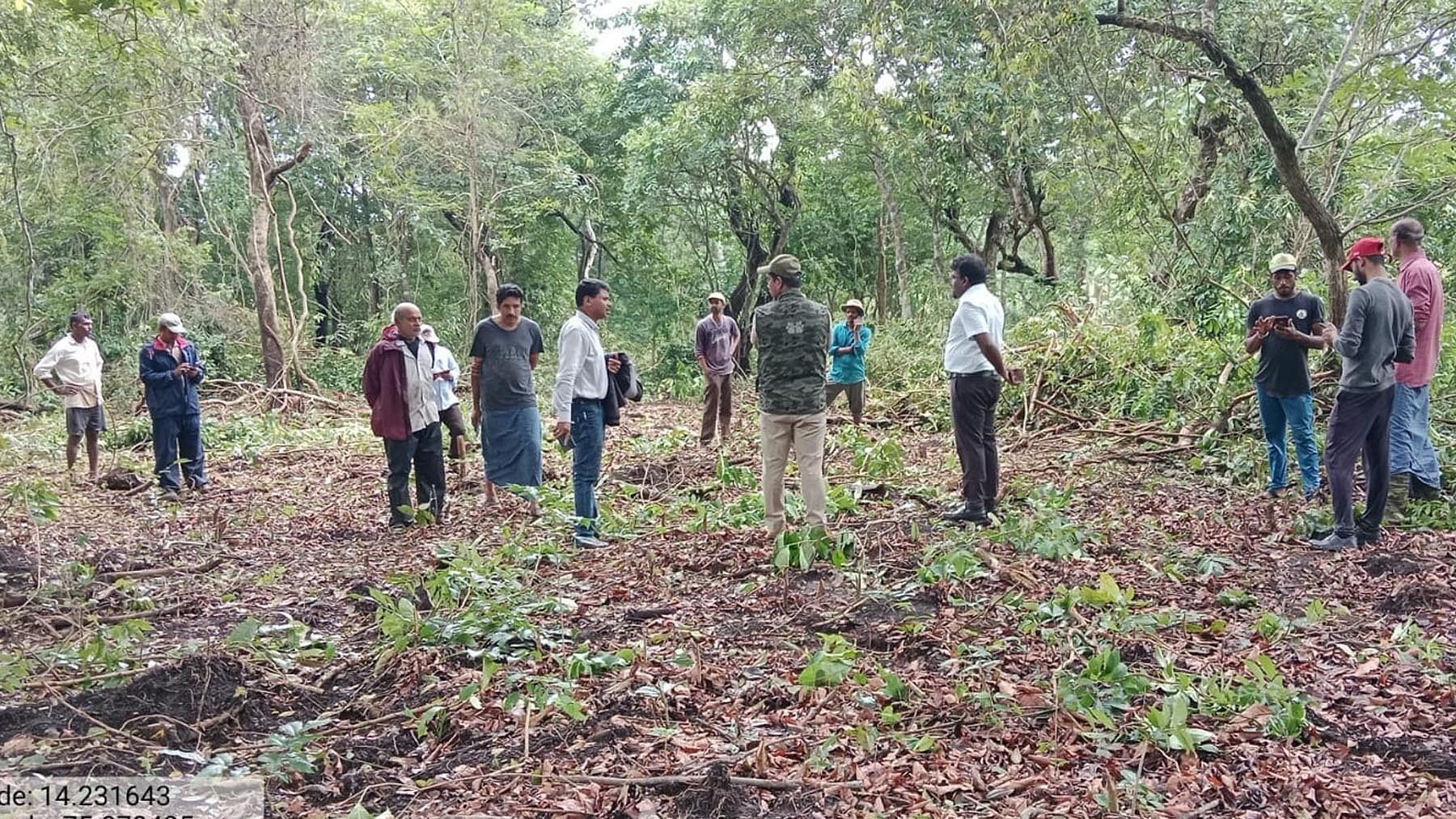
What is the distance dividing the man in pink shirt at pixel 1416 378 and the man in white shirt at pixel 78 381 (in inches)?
417

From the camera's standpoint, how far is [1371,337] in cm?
520

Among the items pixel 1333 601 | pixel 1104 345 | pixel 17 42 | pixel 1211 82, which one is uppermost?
pixel 17 42

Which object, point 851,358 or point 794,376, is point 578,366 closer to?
point 794,376

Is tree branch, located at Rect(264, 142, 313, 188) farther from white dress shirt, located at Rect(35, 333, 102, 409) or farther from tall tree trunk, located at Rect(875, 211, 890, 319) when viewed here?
tall tree trunk, located at Rect(875, 211, 890, 319)

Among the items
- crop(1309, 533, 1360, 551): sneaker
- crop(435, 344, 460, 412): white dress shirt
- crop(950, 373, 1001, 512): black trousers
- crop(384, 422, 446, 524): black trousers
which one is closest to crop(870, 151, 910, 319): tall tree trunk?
crop(435, 344, 460, 412): white dress shirt

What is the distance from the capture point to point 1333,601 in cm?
461

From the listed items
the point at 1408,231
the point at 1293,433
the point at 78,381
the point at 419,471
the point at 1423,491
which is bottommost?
the point at 1423,491

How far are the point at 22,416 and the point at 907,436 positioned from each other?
14.8 metres

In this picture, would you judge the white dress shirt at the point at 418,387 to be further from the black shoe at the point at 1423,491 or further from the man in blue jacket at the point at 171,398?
the black shoe at the point at 1423,491

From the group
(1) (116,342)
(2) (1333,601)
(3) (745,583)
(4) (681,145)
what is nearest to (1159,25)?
(2) (1333,601)

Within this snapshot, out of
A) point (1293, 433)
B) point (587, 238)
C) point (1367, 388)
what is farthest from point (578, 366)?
point (587, 238)

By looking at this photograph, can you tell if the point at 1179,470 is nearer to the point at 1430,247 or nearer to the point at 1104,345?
the point at 1104,345

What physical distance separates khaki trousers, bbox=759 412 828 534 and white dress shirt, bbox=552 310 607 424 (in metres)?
1.09

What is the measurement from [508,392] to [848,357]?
505 cm
